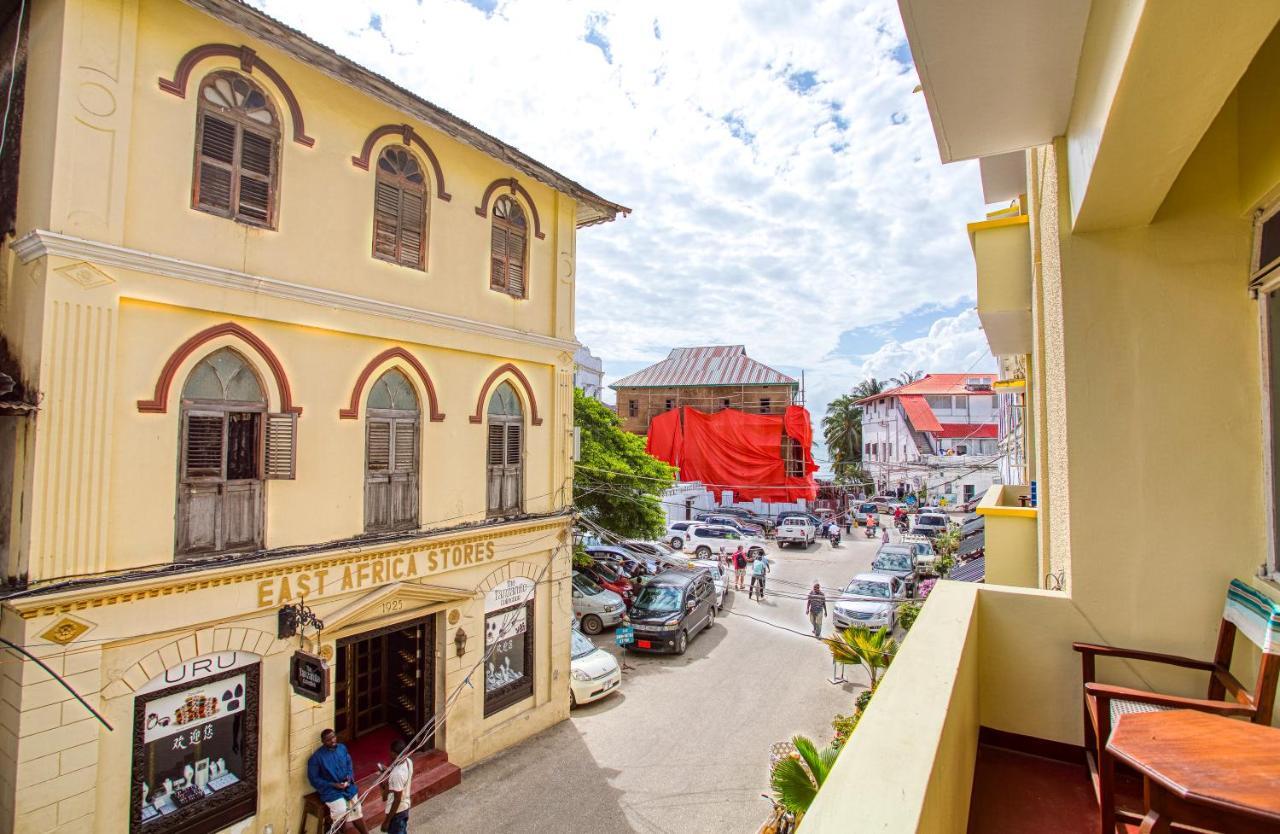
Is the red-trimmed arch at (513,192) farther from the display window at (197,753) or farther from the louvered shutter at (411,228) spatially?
the display window at (197,753)

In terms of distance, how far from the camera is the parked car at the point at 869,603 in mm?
16641

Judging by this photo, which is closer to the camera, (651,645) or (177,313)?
(177,313)

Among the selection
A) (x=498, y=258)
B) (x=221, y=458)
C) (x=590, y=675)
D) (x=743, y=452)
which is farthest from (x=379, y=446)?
(x=743, y=452)

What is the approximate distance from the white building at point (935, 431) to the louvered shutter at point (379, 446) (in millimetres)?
44967

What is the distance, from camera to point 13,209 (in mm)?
6523

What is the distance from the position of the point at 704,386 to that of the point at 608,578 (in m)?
→ 27.5

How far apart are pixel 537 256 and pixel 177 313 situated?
5955 mm

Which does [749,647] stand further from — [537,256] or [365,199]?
[365,199]

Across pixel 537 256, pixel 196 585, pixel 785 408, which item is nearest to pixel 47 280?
pixel 196 585

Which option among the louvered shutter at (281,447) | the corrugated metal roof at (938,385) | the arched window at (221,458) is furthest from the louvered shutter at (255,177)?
the corrugated metal roof at (938,385)

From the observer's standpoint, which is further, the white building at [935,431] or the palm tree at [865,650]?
the white building at [935,431]

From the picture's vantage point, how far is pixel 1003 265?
7.45 metres

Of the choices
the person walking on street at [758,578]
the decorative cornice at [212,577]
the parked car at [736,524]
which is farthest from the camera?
the parked car at [736,524]

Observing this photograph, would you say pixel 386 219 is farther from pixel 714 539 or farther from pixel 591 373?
pixel 591 373
